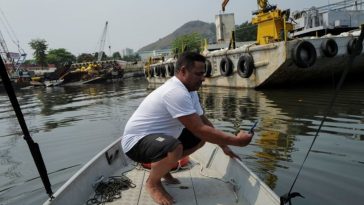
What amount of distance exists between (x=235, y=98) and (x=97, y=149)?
→ 27.8ft

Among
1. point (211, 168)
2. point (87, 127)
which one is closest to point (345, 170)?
point (211, 168)

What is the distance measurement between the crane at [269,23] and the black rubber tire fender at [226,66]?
6.18 ft

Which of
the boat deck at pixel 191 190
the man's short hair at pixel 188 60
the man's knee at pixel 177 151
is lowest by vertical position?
the boat deck at pixel 191 190

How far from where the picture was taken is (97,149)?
9117mm

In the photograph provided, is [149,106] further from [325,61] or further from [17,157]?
[325,61]

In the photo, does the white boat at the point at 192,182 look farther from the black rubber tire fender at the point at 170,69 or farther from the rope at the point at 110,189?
the black rubber tire fender at the point at 170,69

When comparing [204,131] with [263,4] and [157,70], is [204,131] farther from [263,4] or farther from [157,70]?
[157,70]

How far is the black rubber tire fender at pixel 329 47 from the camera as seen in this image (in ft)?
55.5

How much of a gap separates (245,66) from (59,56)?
313 ft

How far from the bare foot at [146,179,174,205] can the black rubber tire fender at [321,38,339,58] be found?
48.0 ft

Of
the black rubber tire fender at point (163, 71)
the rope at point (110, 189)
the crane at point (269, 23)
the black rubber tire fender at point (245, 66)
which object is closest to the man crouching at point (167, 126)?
the rope at point (110, 189)

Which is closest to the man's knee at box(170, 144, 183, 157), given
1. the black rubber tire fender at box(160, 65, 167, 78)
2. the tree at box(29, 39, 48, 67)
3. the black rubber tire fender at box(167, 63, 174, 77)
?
the black rubber tire fender at box(167, 63, 174, 77)

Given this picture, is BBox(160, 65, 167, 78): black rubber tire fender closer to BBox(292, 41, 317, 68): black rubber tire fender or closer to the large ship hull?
the large ship hull

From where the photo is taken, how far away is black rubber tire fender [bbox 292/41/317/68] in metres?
16.2
